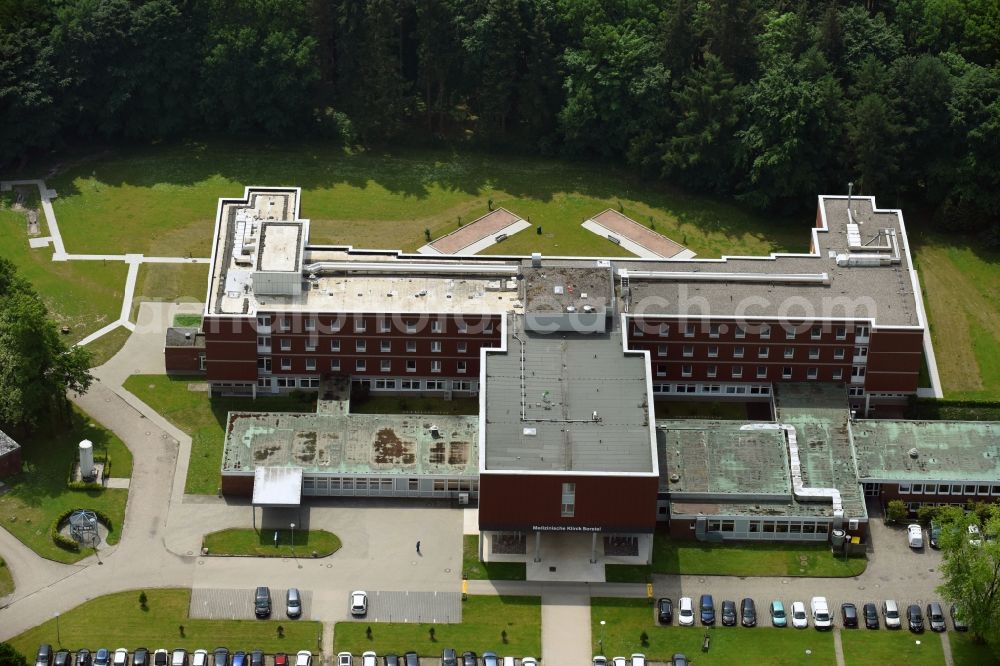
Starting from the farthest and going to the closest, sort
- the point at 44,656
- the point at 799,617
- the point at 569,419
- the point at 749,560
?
the point at 749,560
the point at 569,419
the point at 799,617
the point at 44,656

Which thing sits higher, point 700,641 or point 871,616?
point 871,616

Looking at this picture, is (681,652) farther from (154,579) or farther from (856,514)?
(154,579)

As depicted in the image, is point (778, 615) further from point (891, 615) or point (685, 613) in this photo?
point (891, 615)

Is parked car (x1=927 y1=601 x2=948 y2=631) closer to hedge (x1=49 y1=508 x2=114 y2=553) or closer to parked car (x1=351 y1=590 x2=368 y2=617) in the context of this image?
parked car (x1=351 y1=590 x2=368 y2=617)

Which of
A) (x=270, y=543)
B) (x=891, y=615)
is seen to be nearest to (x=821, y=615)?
(x=891, y=615)

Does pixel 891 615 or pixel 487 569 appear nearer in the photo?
pixel 891 615

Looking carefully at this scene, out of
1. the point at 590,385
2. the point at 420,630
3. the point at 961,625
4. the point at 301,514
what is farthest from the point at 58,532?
the point at 961,625

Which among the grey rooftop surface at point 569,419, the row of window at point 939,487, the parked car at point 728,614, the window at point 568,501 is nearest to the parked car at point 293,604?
the grey rooftop surface at point 569,419

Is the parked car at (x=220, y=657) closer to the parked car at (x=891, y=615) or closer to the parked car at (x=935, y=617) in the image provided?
the parked car at (x=891, y=615)
